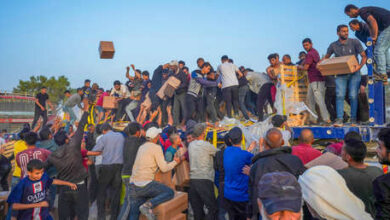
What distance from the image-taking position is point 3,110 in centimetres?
2806

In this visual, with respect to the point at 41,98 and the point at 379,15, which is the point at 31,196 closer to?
the point at 379,15

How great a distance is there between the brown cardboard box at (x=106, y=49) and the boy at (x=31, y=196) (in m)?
5.04

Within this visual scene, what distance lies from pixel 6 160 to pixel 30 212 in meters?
4.10

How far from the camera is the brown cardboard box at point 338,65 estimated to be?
18.0ft

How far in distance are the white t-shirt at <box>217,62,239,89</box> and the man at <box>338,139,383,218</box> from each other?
5.62 metres

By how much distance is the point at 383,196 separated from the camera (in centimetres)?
207

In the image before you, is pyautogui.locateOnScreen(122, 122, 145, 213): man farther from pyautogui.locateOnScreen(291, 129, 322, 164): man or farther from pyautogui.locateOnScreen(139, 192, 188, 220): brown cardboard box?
pyautogui.locateOnScreen(291, 129, 322, 164): man

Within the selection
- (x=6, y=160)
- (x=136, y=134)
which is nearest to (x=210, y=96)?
(x=136, y=134)

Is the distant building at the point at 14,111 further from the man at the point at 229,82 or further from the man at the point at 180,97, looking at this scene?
the man at the point at 229,82

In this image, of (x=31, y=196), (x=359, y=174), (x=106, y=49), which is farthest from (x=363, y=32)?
(x=31, y=196)

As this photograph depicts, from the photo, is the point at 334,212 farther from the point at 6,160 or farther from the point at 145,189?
the point at 6,160

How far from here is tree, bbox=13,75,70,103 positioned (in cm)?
4216

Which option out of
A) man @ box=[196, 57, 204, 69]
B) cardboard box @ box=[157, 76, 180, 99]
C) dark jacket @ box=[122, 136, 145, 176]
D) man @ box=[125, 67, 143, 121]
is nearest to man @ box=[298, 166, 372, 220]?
dark jacket @ box=[122, 136, 145, 176]

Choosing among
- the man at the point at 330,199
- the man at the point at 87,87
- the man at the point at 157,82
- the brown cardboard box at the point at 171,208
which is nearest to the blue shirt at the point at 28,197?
the brown cardboard box at the point at 171,208
